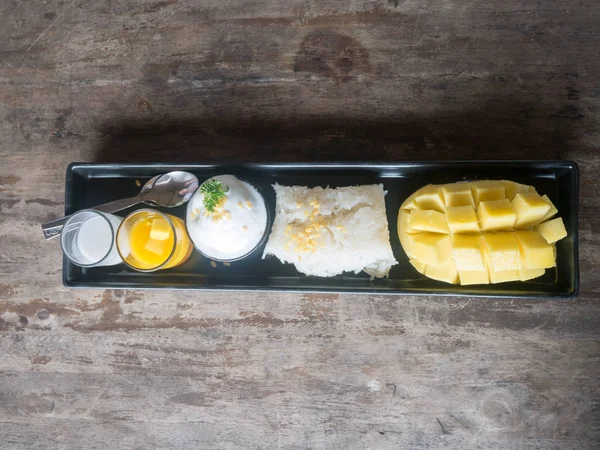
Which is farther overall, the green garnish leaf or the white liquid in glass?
the white liquid in glass

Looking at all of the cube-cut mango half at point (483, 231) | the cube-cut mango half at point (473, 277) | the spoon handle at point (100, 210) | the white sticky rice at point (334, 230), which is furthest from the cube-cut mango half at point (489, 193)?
the spoon handle at point (100, 210)

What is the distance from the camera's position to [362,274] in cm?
207

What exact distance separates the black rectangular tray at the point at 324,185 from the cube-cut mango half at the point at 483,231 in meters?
0.13

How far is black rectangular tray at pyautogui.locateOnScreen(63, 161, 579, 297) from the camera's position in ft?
6.39

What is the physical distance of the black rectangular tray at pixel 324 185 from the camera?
1.95m

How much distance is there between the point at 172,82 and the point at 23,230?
115cm

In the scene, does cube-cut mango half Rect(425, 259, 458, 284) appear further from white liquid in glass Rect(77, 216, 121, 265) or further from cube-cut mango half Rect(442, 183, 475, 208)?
white liquid in glass Rect(77, 216, 121, 265)

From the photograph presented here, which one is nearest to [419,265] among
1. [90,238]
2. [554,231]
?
[554,231]

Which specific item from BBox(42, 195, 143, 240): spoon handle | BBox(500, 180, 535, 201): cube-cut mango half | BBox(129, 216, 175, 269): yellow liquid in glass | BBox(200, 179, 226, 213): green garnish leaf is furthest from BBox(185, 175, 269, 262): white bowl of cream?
BBox(500, 180, 535, 201): cube-cut mango half

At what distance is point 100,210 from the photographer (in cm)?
201

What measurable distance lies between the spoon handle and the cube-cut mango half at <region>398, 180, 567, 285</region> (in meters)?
1.30

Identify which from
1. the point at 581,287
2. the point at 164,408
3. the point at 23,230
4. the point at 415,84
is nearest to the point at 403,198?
the point at 415,84

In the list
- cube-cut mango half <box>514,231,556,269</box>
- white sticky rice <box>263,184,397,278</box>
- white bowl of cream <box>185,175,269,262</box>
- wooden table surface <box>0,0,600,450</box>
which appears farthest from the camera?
wooden table surface <box>0,0,600,450</box>

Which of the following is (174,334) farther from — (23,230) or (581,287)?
(581,287)
